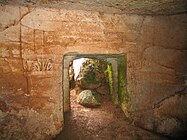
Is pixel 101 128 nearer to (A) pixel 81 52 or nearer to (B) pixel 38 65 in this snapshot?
(A) pixel 81 52

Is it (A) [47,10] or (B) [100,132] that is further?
(B) [100,132]

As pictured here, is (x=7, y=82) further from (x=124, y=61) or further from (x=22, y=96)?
(x=124, y=61)

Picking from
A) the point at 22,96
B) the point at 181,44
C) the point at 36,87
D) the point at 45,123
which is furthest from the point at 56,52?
the point at 181,44

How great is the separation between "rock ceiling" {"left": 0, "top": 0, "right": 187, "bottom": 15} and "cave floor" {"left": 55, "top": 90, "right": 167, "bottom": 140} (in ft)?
6.53

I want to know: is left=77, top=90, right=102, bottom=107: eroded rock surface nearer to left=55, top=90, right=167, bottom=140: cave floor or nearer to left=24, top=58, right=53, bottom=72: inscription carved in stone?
left=55, top=90, right=167, bottom=140: cave floor

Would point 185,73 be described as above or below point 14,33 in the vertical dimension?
below

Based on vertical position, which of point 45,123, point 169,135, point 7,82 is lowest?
point 169,135

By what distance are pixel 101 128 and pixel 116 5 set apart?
7.18 ft

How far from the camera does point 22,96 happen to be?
8.68 feet

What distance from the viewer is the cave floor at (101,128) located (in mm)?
3107

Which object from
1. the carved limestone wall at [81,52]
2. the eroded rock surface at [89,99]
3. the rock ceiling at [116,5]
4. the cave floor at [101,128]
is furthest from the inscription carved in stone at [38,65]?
the eroded rock surface at [89,99]

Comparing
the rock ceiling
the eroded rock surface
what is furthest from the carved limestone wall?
the eroded rock surface

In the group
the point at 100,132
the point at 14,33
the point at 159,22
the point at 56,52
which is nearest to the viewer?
the point at 14,33

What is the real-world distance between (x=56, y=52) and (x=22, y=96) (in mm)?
809
